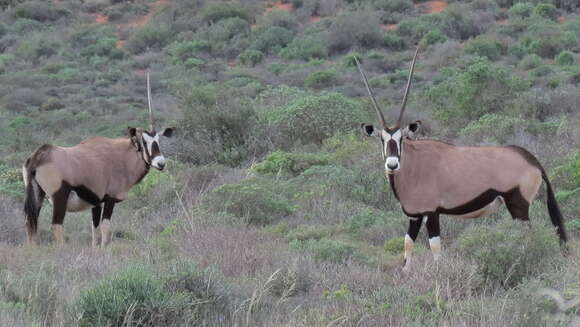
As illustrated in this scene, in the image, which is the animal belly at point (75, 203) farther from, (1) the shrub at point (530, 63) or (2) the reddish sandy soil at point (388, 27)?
(2) the reddish sandy soil at point (388, 27)

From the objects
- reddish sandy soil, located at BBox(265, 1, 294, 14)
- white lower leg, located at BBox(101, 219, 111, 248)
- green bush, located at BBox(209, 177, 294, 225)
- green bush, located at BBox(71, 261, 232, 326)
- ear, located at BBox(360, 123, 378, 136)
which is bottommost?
reddish sandy soil, located at BBox(265, 1, 294, 14)

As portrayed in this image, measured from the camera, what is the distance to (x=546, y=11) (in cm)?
3931

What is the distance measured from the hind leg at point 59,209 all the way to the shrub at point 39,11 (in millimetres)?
39146

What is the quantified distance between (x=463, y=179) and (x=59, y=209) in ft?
15.0

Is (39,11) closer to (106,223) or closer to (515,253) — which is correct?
(106,223)

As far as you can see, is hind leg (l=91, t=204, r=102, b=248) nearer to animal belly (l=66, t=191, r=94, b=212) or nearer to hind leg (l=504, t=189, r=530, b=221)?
animal belly (l=66, t=191, r=94, b=212)

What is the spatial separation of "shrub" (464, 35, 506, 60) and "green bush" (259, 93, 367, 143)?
660 inches

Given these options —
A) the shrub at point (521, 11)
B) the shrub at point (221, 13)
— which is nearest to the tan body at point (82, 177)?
the shrub at point (521, 11)

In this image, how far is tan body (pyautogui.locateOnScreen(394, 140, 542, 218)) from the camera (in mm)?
8617

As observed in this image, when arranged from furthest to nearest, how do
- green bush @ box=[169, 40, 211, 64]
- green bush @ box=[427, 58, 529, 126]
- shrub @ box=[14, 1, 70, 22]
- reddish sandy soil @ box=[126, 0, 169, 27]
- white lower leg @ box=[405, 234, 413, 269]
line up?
reddish sandy soil @ box=[126, 0, 169, 27] < shrub @ box=[14, 1, 70, 22] < green bush @ box=[169, 40, 211, 64] < green bush @ box=[427, 58, 529, 126] < white lower leg @ box=[405, 234, 413, 269]

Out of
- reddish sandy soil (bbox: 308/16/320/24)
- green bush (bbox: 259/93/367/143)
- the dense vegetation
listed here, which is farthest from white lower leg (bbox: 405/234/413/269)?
reddish sandy soil (bbox: 308/16/320/24)

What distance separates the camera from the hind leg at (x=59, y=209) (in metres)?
9.60

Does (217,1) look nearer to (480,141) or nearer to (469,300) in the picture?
(480,141)

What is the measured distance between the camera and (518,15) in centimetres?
4000
